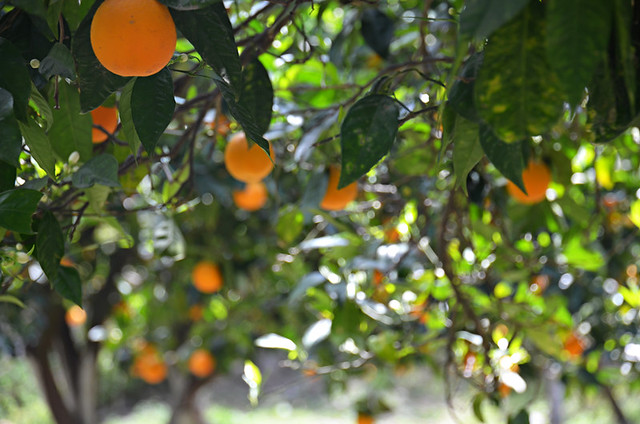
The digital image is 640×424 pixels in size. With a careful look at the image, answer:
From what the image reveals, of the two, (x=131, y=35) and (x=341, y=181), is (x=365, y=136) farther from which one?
(x=131, y=35)

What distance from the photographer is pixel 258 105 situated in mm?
599

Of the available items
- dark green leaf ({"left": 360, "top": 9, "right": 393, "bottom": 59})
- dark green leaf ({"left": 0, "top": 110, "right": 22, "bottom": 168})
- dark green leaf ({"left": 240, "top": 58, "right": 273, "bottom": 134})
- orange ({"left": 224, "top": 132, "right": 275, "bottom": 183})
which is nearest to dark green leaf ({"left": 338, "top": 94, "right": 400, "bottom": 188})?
dark green leaf ({"left": 240, "top": 58, "right": 273, "bottom": 134})

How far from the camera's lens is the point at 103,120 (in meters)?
0.68

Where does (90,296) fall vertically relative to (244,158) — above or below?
below

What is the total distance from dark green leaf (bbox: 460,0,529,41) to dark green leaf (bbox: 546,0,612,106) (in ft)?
0.08

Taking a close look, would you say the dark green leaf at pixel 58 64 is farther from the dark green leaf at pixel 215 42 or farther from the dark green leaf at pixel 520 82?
the dark green leaf at pixel 520 82

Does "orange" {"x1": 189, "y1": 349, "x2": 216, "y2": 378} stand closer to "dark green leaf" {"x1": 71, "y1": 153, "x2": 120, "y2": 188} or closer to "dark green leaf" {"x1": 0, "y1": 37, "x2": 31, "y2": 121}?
"dark green leaf" {"x1": 71, "y1": 153, "x2": 120, "y2": 188}

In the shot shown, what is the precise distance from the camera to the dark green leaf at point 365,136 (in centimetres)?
47

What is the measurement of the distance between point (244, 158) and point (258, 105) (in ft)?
0.85

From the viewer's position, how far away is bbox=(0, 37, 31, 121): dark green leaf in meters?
0.44

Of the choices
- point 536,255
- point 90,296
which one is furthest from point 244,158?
point 90,296

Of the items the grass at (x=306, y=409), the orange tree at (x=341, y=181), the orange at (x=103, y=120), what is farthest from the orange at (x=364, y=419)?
the grass at (x=306, y=409)

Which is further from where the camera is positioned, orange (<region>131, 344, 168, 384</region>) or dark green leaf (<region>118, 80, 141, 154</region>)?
orange (<region>131, 344, 168, 384</region>)

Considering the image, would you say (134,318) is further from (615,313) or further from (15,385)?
(15,385)
